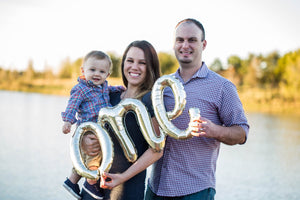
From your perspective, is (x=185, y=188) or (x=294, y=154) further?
(x=294, y=154)

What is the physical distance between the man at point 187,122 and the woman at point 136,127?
219 mm

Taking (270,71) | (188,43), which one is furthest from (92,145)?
(270,71)

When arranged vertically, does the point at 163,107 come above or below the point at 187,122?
above

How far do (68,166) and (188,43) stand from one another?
4.80 m

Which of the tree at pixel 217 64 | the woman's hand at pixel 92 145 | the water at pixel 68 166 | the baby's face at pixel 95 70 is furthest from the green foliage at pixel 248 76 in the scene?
the woman's hand at pixel 92 145

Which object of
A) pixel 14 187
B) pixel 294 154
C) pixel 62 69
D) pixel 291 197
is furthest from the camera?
pixel 62 69

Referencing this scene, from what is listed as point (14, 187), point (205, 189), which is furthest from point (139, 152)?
point (14, 187)

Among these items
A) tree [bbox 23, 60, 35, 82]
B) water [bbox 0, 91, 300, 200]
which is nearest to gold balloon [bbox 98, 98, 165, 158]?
water [bbox 0, 91, 300, 200]

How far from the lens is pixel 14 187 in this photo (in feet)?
17.0

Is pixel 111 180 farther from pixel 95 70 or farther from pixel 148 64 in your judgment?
pixel 95 70

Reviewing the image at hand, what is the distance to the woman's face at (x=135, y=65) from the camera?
2.36 m

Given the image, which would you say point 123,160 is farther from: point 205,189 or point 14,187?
point 14,187

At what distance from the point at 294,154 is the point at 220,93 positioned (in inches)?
280

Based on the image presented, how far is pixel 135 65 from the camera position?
2.36 meters
